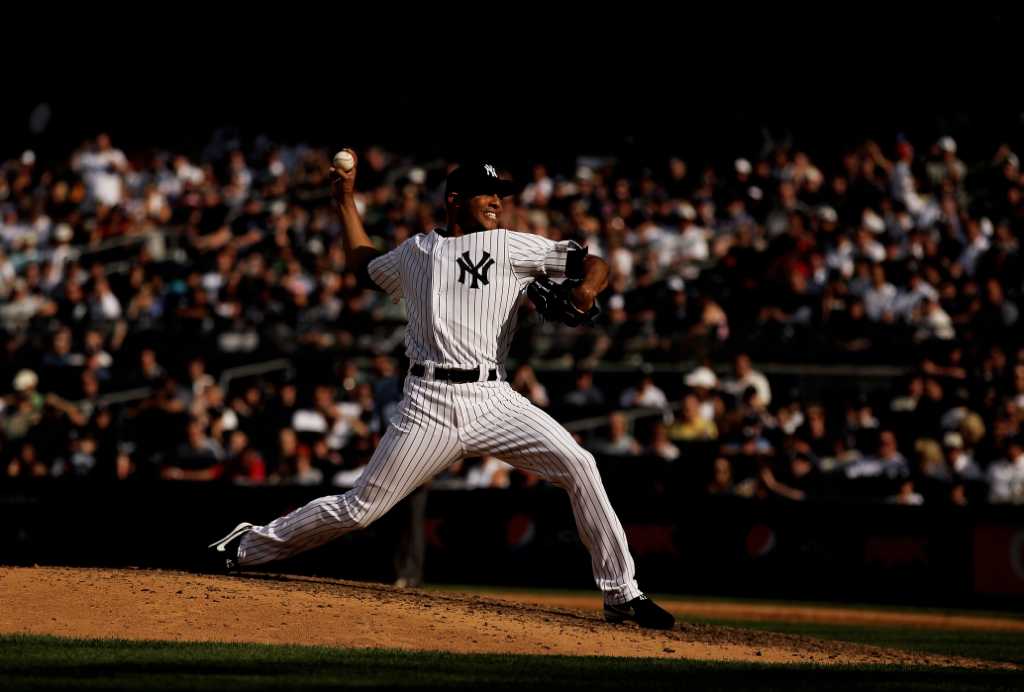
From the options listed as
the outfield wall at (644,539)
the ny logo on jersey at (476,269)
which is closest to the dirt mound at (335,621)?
the ny logo on jersey at (476,269)

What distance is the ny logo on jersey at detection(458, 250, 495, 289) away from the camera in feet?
23.3

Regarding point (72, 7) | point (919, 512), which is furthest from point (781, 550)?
point (72, 7)

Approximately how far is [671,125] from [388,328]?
7803 mm

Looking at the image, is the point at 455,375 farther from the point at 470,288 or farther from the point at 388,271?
the point at 388,271

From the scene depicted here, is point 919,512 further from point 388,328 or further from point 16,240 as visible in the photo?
point 16,240

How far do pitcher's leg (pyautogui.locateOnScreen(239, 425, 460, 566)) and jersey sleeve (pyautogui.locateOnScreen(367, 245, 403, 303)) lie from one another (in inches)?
26.0

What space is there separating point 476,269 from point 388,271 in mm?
467

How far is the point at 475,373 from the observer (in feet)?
23.3

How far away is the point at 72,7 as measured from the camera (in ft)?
98.9

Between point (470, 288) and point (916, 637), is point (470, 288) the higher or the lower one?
the higher one

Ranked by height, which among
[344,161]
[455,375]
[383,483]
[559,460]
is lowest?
[383,483]

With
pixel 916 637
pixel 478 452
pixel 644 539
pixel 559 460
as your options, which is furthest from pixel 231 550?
pixel 644 539

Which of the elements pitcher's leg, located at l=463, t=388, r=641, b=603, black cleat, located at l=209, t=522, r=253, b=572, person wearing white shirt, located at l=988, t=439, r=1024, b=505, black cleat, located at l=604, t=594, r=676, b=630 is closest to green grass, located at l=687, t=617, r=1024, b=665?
person wearing white shirt, located at l=988, t=439, r=1024, b=505

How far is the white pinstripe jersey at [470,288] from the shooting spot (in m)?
7.09
